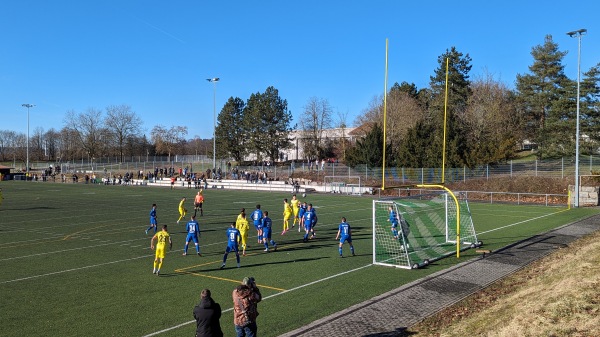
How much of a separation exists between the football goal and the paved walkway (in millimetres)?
1523

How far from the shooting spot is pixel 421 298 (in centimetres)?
1191

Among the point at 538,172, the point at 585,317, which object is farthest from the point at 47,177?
the point at 585,317

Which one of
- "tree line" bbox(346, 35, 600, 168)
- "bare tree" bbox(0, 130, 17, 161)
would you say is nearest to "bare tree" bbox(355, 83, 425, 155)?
"tree line" bbox(346, 35, 600, 168)

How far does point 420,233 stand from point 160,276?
1232cm

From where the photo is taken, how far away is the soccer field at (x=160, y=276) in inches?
405

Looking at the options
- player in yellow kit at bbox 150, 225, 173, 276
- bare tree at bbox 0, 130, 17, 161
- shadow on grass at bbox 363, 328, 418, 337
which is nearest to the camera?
shadow on grass at bbox 363, 328, 418, 337

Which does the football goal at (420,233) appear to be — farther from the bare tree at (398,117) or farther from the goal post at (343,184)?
the bare tree at (398,117)

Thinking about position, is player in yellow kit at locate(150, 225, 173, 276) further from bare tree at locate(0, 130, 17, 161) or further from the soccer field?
bare tree at locate(0, 130, 17, 161)

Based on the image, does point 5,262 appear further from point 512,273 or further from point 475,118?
point 475,118

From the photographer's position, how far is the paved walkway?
9.78 m

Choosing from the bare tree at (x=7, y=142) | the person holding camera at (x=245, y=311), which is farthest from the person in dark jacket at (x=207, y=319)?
the bare tree at (x=7, y=142)

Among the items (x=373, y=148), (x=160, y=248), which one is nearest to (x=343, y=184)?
(x=373, y=148)

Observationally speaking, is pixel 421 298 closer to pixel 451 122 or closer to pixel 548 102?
pixel 451 122

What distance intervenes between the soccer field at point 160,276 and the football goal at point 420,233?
686 millimetres
